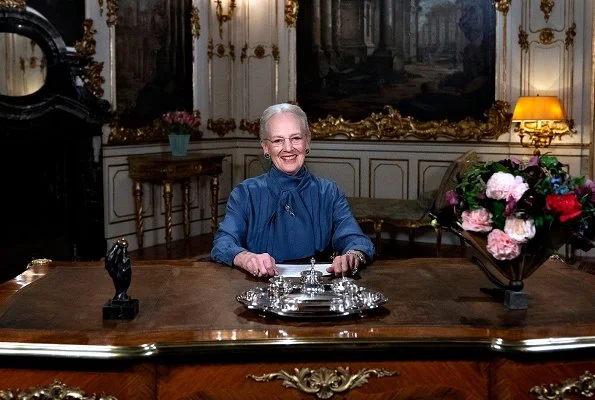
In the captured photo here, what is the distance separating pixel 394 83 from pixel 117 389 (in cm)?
829

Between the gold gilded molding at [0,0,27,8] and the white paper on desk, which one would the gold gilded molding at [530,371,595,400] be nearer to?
the white paper on desk

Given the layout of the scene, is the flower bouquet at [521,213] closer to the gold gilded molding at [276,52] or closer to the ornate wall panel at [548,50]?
the ornate wall panel at [548,50]

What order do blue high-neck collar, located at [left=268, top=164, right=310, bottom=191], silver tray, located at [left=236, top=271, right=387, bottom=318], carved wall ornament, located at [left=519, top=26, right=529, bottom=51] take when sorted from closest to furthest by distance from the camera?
silver tray, located at [left=236, top=271, right=387, bottom=318] → blue high-neck collar, located at [left=268, top=164, right=310, bottom=191] → carved wall ornament, located at [left=519, top=26, right=529, bottom=51]

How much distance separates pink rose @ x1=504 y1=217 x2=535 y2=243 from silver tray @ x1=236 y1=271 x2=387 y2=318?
0.44 m

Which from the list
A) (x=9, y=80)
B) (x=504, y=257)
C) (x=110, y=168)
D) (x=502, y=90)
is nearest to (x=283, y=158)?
(x=504, y=257)

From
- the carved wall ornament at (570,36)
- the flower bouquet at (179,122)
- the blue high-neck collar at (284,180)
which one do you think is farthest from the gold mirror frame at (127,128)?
the blue high-neck collar at (284,180)

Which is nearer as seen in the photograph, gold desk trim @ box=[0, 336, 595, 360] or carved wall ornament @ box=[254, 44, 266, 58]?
gold desk trim @ box=[0, 336, 595, 360]

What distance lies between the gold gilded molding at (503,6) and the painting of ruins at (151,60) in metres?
3.58

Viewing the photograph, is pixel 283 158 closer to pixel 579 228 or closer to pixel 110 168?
pixel 579 228

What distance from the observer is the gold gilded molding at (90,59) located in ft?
28.0

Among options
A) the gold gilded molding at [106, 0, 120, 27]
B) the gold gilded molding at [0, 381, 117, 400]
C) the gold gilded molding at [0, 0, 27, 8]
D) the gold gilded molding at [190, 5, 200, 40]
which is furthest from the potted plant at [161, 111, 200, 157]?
the gold gilded molding at [0, 381, 117, 400]

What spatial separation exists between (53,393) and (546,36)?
809 cm

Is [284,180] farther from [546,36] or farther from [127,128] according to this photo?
[546,36]

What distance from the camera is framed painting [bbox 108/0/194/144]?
923cm
